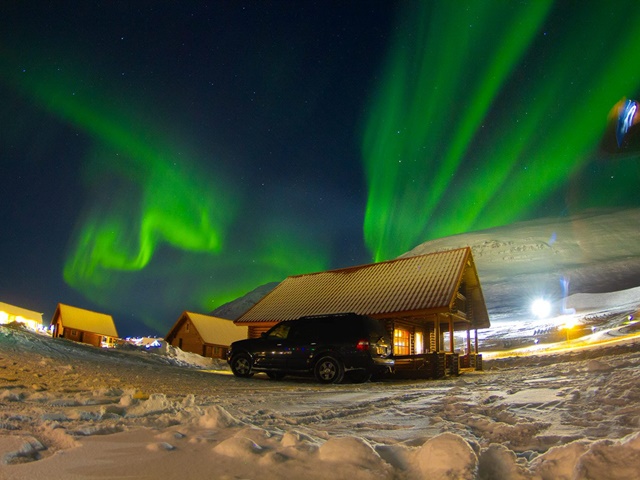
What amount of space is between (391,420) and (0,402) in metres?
4.88

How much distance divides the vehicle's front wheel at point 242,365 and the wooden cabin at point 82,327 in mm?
40906

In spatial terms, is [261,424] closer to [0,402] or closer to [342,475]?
[342,475]

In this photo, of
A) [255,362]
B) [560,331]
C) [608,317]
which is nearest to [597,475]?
[255,362]

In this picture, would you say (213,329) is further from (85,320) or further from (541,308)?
(541,308)

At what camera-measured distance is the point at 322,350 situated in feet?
45.8

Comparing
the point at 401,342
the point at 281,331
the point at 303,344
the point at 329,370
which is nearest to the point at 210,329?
the point at 401,342

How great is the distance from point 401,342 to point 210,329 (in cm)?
3035

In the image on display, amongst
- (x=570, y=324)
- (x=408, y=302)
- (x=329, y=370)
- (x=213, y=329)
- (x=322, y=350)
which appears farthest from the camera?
(x=213, y=329)

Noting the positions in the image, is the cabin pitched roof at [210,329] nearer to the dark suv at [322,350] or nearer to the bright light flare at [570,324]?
the bright light flare at [570,324]

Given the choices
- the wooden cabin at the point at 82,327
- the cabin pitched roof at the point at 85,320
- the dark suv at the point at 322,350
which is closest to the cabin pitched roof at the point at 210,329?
the wooden cabin at the point at 82,327

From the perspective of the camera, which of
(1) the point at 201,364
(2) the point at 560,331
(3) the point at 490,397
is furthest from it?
(2) the point at 560,331

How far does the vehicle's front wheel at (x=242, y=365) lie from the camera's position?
15695 mm

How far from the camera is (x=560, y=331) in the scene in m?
35.4

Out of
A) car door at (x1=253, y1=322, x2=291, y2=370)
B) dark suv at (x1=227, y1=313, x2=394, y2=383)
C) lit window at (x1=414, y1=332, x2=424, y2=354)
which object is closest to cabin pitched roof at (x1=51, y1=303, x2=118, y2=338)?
lit window at (x1=414, y1=332, x2=424, y2=354)
